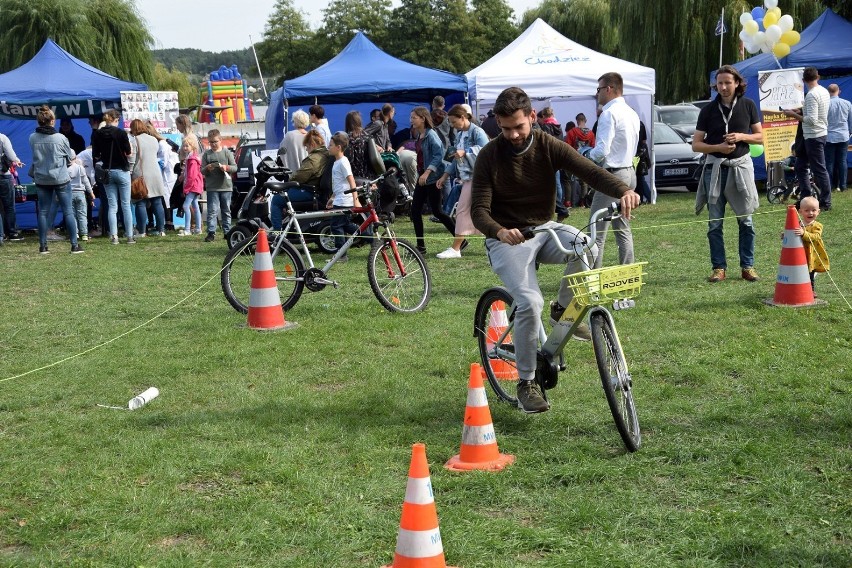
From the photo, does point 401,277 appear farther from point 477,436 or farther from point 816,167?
point 816,167

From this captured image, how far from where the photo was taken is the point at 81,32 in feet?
122

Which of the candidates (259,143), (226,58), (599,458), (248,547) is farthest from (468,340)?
(226,58)

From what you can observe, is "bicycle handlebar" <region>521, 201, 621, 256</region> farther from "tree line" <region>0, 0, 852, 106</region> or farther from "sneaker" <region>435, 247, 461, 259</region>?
"tree line" <region>0, 0, 852, 106</region>

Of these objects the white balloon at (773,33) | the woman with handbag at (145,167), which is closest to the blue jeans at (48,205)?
the woman with handbag at (145,167)

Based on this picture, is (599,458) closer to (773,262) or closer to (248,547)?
(248,547)

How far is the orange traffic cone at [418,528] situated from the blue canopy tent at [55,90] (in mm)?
16662

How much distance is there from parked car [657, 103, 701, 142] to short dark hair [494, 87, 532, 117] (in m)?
18.5

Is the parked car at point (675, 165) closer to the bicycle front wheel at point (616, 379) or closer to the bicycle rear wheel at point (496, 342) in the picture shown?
the bicycle rear wheel at point (496, 342)

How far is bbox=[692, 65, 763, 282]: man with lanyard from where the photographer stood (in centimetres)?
967

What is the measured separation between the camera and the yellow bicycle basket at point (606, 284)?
16.6ft

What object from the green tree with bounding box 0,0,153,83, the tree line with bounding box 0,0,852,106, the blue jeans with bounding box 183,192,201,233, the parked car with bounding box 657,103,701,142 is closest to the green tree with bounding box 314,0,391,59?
the tree line with bounding box 0,0,852,106

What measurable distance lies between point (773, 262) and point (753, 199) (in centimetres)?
193

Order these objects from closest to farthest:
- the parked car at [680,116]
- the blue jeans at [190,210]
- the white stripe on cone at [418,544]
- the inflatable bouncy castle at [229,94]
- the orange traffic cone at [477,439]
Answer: the white stripe on cone at [418,544] → the orange traffic cone at [477,439] → the blue jeans at [190,210] → the parked car at [680,116] → the inflatable bouncy castle at [229,94]

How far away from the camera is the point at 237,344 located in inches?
331
